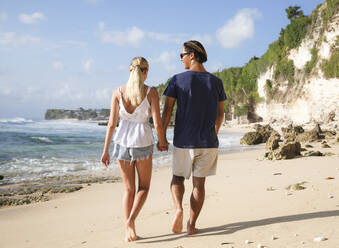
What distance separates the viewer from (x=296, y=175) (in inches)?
227

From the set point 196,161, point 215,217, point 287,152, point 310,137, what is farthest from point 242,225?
point 310,137

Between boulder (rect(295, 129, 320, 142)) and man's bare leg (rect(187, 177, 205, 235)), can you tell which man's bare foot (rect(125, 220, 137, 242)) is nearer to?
man's bare leg (rect(187, 177, 205, 235))

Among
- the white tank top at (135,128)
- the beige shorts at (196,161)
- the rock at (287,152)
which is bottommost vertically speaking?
the rock at (287,152)

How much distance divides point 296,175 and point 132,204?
3800 millimetres

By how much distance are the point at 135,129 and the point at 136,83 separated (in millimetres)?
451

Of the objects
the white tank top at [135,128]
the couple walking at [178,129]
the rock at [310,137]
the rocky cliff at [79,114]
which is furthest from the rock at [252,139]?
the rocky cliff at [79,114]

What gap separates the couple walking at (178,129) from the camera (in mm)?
2996

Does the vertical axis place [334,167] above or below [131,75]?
below

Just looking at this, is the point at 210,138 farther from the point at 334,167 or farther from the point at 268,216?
the point at 334,167

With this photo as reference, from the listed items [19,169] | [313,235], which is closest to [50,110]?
[19,169]

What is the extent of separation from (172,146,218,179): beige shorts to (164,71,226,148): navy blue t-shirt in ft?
0.18

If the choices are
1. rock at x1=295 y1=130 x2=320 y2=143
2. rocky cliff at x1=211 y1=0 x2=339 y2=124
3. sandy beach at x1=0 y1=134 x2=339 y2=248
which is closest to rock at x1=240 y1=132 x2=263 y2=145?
rock at x1=295 y1=130 x2=320 y2=143

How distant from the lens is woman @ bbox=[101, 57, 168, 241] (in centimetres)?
300

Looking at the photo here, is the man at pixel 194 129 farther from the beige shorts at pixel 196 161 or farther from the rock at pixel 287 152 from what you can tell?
the rock at pixel 287 152
